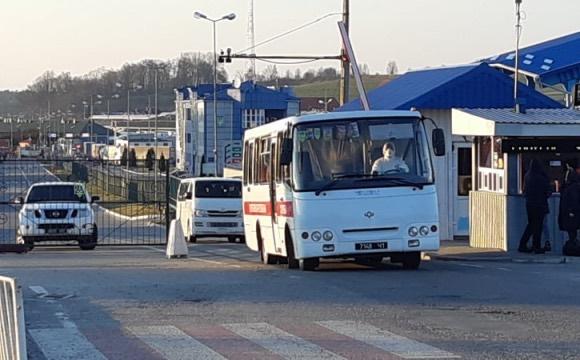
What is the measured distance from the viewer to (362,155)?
64.2 ft

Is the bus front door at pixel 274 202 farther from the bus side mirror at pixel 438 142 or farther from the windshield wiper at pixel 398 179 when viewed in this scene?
the bus side mirror at pixel 438 142

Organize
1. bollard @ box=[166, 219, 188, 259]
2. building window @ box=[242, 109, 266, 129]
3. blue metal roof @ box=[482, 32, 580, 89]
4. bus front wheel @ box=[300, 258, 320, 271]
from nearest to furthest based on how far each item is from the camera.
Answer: bus front wheel @ box=[300, 258, 320, 271], bollard @ box=[166, 219, 188, 259], blue metal roof @ box=[482, 32, 580, 89], building window @ box=[242, 109, 266, 129]

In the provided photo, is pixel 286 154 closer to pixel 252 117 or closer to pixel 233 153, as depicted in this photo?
pixel 233 153

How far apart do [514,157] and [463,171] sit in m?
4.25

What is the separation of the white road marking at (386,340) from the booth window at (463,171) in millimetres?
16669

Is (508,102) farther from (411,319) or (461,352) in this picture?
(461,352)

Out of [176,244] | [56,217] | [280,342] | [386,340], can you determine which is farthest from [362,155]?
[56,217]

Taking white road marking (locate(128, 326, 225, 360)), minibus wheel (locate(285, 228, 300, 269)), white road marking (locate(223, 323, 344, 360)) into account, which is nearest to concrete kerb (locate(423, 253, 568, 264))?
minibus wheel (locate(285, 228, 300, 269))

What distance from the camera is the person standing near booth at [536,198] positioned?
76.4ft

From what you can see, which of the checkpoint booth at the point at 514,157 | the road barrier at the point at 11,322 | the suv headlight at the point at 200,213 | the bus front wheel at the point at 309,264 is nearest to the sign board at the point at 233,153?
the suv headlight at the point at 200,213

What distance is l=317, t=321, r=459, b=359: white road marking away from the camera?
10602mm

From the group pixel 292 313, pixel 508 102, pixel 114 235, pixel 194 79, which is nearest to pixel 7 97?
pixel 194 79

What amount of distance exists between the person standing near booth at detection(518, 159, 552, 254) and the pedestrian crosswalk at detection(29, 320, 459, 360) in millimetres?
11318

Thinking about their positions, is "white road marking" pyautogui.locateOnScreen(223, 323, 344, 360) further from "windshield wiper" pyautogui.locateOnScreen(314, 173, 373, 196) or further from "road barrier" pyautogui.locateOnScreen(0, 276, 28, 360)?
"windshield wiper" pyautogui.locateOnScreen(314, 173, 373, 196)
